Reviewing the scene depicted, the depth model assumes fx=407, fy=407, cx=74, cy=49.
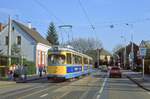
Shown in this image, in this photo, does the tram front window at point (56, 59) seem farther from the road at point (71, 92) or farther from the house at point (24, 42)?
the house at point (24, 42)

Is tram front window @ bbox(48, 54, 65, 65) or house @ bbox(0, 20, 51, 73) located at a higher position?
house @ bbox(0, 20, 51, 73)

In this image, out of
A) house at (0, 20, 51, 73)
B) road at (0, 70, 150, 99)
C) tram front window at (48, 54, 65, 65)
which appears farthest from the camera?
house at (0, 20, 51, 73)

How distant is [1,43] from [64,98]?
55805 mm

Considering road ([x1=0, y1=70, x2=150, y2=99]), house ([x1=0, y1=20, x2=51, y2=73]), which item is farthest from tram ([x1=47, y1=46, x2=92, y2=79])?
house ([x1=0, y1=20, x2=51, y2=73])

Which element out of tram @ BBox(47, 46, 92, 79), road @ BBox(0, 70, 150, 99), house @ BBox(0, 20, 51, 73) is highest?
house @ BBox(0, 20, 51, 73)

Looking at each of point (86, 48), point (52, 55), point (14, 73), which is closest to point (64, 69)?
point (52, 55)

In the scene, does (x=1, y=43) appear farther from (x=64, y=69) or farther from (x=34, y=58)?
(x=64, y=69)

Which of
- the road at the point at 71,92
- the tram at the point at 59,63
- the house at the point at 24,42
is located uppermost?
the house at the point at 24,42

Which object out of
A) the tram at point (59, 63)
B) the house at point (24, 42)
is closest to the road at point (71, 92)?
the tram at point (59, 63)

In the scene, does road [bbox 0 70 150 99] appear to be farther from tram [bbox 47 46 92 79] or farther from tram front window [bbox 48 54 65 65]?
tram front window [bbox 48 54 65 65]

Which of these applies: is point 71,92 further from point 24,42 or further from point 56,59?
point 24,42

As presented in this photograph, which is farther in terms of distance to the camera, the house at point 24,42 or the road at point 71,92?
the house at point 24,42

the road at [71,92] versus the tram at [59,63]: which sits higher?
the tram at [59,63]

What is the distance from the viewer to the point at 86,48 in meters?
144
